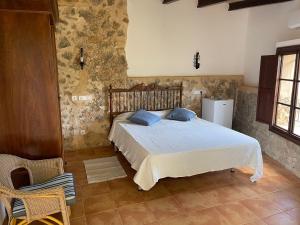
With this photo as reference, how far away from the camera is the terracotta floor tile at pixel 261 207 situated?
2719mm

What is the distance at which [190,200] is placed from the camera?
2973 millimetres

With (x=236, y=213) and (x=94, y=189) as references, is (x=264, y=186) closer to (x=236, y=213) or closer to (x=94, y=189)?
(x=236, y=213)

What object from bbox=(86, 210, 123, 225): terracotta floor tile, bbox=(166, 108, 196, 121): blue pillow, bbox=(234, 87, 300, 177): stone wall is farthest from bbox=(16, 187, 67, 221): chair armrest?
bbox=(234, 87, 300, 177): stone wall

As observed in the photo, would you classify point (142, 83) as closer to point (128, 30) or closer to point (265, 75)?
point (128, 30)

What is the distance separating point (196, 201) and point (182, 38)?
3229 millimetres

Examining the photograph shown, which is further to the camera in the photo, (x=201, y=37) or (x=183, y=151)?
(x=201, y=37)

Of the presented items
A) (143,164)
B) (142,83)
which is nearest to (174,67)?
(142,83)

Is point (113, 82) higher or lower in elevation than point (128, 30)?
lower

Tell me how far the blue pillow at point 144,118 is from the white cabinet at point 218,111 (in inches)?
49.5

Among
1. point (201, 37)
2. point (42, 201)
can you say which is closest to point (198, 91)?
point (201, 37)

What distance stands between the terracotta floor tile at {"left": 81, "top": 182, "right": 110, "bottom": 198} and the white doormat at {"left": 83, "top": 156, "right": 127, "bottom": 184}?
10cm

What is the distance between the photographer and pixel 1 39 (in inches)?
90.8

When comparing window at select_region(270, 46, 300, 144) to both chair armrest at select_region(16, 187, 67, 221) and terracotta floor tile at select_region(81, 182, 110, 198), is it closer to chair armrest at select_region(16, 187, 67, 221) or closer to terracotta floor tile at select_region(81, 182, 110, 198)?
terracotta floor tile at select_region(81, 182, 110, 198)

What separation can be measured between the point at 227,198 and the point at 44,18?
289 cm
